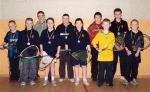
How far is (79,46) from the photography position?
25.7ft

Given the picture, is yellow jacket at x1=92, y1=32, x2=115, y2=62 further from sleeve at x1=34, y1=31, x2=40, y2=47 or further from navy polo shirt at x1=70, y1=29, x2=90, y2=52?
sleeve at x1=34, y1=31, x2=40, y2=47

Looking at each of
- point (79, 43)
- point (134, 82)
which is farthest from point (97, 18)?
point (134, 82)

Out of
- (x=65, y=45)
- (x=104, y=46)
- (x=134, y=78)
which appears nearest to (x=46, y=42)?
(x=65, y=45)

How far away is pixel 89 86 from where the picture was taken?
778 cm

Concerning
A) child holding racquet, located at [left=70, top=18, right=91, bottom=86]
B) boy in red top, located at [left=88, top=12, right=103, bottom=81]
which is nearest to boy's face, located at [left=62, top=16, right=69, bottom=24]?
child holding racquet, located at [left=70, top=18, right=91, bottom=86]

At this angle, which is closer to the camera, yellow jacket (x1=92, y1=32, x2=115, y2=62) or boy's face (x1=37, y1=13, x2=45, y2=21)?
→ yellow jacket (x1=92, y1=32, x2=115, y2=62)

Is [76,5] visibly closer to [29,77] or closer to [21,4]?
[21,4]

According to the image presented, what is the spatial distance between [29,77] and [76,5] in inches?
94.4

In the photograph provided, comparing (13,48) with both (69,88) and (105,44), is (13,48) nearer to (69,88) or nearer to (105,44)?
(69,88)

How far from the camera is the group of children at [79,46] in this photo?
773cm

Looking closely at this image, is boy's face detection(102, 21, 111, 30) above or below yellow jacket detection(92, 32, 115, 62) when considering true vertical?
above

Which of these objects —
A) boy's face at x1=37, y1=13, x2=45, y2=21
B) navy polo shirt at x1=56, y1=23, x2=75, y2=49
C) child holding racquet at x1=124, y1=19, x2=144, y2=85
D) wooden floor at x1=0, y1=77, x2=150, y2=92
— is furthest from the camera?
boy's face at x1=37, y1=13, x2=45, y2=21

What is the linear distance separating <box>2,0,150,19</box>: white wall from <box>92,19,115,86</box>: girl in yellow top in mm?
1252

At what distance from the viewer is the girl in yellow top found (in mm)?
7664
